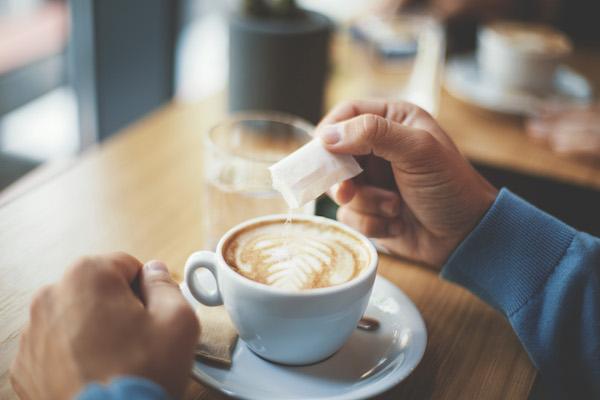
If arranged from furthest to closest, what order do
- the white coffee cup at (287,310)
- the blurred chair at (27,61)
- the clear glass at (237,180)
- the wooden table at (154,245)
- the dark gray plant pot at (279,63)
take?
the blurred chair at (27,61)
the dark gray plant pot at (279,63)
the clear glass at (237,180)
the wooden table at (154,245)
the white coffee cup at (287,310)

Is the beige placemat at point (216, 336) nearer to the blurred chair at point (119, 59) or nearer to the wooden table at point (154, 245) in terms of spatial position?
the wooden table at point (154, 245)

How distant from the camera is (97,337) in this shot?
0.60 meters

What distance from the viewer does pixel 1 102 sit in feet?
8.73

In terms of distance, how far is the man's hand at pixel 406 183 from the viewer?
2.83ft

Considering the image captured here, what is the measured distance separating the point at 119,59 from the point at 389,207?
5.91 ft

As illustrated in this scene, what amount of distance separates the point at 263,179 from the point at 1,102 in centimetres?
208

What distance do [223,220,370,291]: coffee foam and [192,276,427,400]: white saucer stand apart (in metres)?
0.10

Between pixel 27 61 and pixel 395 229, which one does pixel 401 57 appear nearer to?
pixel 395 229

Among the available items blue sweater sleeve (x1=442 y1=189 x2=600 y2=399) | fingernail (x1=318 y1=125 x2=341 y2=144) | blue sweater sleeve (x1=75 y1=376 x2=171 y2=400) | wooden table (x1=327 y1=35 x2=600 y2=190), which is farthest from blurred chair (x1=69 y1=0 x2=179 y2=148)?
blue sweater sleeve (x1=75 y1=376 x2=171 y2=400)

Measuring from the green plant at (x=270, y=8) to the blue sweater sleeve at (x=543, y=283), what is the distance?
27.4 inches

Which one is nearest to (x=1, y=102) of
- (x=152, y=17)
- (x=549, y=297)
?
(x=152, y=17)

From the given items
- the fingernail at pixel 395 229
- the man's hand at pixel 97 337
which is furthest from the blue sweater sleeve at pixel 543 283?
the man's hand at pixel 97 337

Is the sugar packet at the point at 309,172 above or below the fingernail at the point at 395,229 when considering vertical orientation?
above

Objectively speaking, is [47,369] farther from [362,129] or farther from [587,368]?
[587,368]
